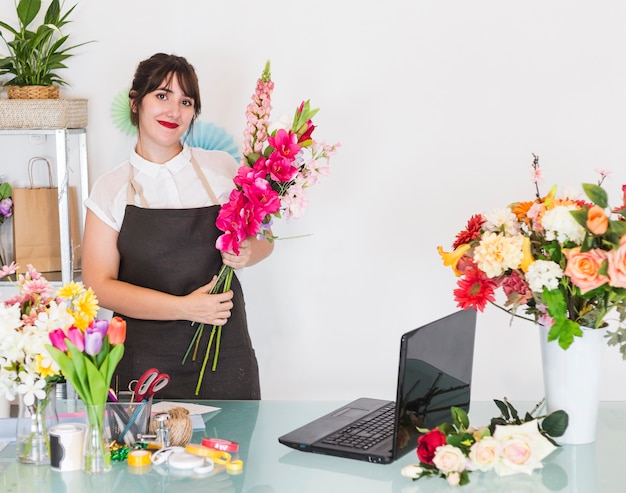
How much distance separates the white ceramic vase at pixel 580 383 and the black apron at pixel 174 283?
1245mm

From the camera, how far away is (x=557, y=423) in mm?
1911

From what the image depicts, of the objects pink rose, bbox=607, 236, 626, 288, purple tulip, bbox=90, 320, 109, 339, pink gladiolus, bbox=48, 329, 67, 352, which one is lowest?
pink gladiolus, bbox=48, 329, 67, 352

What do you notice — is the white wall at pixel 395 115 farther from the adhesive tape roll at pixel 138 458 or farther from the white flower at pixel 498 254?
the adhesive tape roll at pixel 138 458

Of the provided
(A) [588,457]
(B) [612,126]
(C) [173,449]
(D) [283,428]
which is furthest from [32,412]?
(B) [612,126]

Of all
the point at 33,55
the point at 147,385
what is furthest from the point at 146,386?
the point at 33,55

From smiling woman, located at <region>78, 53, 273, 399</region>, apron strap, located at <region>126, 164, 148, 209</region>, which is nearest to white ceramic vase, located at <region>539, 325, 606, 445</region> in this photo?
smiling woman, located at <region>78, 53, 273, 399</region>

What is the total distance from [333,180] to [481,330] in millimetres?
860

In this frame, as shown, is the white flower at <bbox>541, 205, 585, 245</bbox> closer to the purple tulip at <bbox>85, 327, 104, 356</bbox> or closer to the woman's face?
the purple tulip at <bbox>85, 327, 104, 356</bbox>

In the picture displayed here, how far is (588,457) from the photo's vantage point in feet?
6.28

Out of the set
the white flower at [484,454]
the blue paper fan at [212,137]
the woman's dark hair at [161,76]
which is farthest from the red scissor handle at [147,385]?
the blue paper fan at [212,137]

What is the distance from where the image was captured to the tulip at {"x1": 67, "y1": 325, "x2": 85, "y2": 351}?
1.75 m

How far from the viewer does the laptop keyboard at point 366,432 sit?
1.96 m

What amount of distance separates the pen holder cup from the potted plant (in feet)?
5.91

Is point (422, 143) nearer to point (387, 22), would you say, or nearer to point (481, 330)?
point (387, 22)
